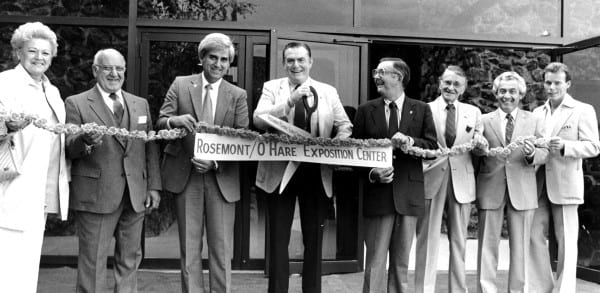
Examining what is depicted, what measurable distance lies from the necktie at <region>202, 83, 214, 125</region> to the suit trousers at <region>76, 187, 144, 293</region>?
0.76 meters

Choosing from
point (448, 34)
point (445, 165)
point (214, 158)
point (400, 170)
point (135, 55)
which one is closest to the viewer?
point (214, 158)

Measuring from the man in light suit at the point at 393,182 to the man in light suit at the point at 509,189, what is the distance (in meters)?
0.78

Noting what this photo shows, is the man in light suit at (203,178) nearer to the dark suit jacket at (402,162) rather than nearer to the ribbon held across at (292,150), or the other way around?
the ribbon held across at (292,150)

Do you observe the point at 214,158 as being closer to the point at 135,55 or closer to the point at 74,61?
the point at 135,55

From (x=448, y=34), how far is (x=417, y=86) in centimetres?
268

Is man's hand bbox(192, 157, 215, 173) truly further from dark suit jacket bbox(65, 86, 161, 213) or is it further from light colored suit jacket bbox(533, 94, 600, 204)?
light colored suit jacket bbox(533, 94, 600, 204)

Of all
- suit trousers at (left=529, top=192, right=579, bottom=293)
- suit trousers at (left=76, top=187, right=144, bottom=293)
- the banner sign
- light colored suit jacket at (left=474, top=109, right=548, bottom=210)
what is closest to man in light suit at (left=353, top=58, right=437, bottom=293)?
the banner sign

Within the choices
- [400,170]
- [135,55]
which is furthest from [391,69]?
[135,55]

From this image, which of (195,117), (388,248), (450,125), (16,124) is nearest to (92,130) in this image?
(16,124)

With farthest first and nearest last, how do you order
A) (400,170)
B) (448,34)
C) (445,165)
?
(448,34) < (445,165) < (400,170)

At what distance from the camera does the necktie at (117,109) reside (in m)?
3.88

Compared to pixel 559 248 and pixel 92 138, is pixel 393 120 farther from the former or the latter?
pixel 92 138

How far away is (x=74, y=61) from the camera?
608 cm

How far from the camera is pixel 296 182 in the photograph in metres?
4.04
